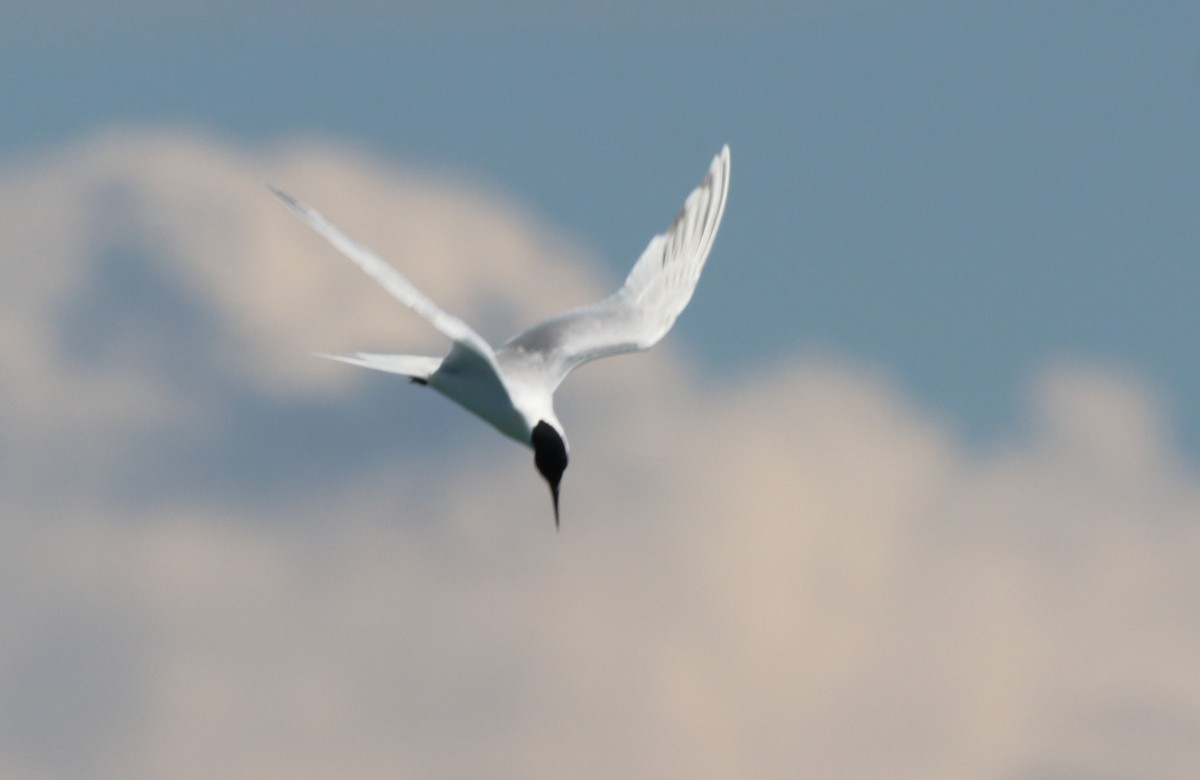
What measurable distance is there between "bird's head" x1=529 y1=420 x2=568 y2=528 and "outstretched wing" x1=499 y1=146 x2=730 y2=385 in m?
2.11

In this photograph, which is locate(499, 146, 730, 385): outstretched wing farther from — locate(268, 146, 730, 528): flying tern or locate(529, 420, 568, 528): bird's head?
locate(529, 420, 568, 528): bird's head

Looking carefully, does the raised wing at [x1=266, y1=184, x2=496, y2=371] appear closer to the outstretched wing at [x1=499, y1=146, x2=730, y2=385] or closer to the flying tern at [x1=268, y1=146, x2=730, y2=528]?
the flying tern at [x1=268, y1=146, x2=730, y2=528]

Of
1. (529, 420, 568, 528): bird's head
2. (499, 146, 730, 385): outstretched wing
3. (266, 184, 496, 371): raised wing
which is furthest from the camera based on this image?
(499, 146, 730, 385): outstretched wing

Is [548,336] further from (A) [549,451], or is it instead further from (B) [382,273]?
(B) [382,273]

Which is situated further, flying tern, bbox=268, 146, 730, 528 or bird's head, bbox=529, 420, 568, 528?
bird's head, bbox=529, 420, 568, 528

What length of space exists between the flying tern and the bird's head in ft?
0.04

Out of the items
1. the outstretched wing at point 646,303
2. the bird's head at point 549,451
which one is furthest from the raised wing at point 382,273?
the outstretched wing at point 646,303

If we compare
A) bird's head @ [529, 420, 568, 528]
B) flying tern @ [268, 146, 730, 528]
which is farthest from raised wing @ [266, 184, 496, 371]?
bird's head @ [529, 420, 568, 528]

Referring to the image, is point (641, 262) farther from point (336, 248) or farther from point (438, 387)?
point (336, 248)

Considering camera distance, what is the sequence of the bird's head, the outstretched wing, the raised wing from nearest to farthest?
the raised wing, the bird's head, the outstretched wing

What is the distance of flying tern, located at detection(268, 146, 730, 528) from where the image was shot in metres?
24.9

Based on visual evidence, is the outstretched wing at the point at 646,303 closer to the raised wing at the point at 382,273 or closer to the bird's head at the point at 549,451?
the bird's head at the point at 549,451

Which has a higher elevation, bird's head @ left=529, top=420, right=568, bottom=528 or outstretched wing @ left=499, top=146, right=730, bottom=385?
outstretched wing @ left=499, top=146, right=730, bottom=385

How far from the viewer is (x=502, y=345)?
30.5 meters
